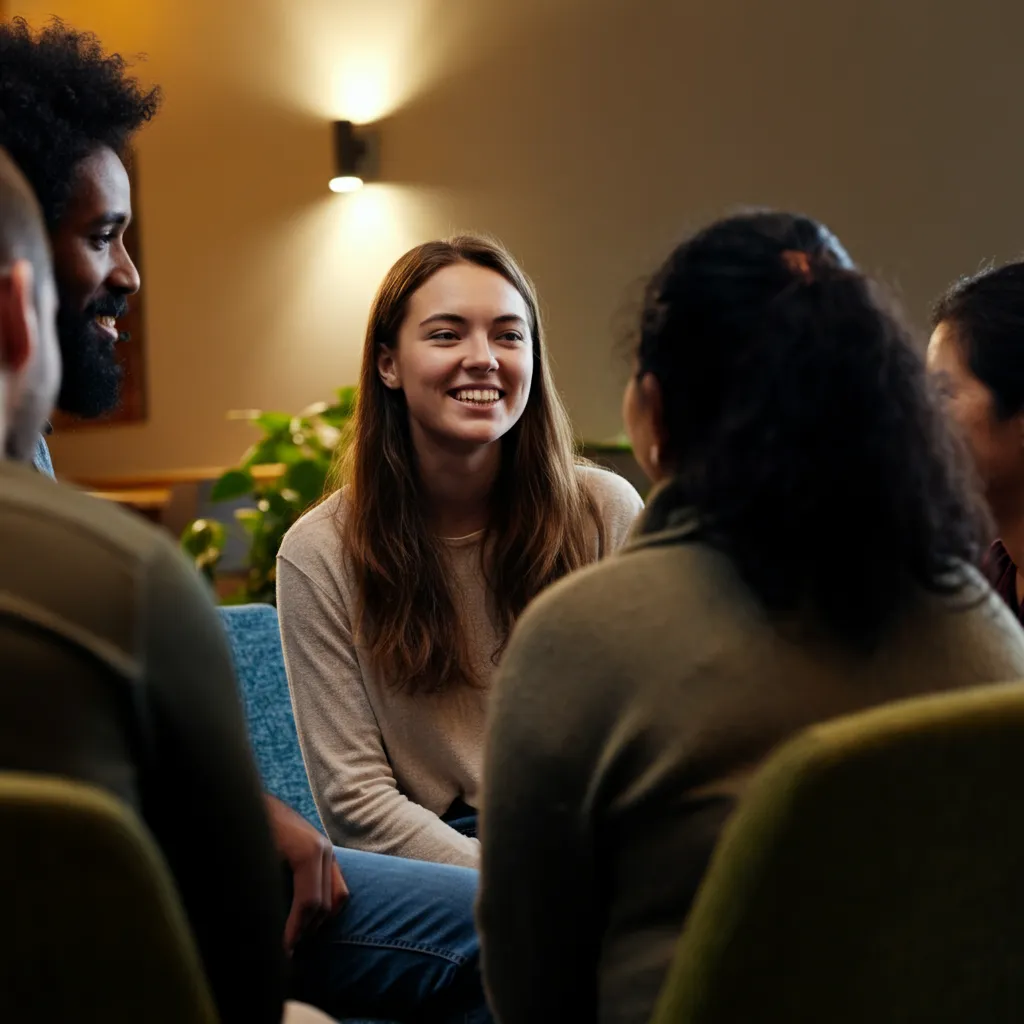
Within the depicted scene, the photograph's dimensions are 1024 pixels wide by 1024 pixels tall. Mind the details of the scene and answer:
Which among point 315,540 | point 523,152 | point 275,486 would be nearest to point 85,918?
point 315,540

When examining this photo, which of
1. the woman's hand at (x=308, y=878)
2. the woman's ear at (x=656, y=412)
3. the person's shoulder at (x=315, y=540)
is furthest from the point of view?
the person's shoulder at (x=315, y=540)

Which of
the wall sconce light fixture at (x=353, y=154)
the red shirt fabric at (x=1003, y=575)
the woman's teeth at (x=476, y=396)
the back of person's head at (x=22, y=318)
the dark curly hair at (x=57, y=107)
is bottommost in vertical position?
the red shirt fabric at (x=1003, y=575)

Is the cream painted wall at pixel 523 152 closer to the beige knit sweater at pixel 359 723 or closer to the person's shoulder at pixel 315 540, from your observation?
the person's shoulder at pixel 315 540

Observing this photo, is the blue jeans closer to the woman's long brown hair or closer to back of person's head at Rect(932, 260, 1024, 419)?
the woman's long brown hair

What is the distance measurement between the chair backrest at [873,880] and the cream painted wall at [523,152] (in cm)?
262

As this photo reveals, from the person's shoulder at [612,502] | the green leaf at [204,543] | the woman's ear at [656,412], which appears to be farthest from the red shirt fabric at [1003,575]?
the green leaf at [204,543]

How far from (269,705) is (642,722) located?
1.20 m

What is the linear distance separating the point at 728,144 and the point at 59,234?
267 cm

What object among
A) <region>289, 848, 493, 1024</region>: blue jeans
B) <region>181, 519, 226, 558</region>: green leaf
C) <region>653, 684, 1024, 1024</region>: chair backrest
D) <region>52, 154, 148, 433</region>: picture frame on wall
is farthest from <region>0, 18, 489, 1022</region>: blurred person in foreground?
<region>52, 154, 148, 433</region>: picture frame on wall

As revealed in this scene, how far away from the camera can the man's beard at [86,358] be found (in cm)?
192

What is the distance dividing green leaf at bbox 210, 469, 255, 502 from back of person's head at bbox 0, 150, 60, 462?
2950 mm

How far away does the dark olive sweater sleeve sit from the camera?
0.81m

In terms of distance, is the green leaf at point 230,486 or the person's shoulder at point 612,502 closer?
the person's shoulder at point 612,502

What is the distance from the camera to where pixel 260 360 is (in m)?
5.19
